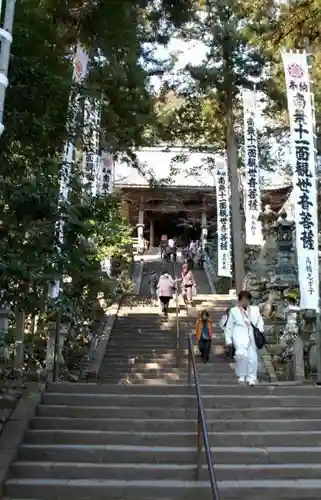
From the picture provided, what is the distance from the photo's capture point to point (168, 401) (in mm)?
7090

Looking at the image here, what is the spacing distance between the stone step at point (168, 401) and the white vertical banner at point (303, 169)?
229 cm

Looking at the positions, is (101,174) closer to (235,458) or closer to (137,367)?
(137,367)

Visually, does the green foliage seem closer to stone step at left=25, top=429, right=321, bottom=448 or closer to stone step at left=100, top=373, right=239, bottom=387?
stone step at left=25, top=429, right=321, bottom=448

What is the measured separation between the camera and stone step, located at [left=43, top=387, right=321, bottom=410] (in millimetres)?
7082

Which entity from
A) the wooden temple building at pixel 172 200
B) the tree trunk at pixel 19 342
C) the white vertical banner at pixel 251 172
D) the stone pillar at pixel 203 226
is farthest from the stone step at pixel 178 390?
the stone pillar at pixel 203 226

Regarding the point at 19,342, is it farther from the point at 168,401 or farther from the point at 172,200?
the point at 172,200

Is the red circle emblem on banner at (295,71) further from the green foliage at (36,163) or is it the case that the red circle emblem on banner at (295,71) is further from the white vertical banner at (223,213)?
the white vertical banner at (223,213)

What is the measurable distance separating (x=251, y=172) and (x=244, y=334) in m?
9.29

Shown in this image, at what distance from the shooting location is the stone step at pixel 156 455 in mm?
5867

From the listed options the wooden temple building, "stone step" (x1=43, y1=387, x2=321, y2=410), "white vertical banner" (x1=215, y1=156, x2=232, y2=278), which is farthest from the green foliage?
the wooden temple building

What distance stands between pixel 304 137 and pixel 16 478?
710cm

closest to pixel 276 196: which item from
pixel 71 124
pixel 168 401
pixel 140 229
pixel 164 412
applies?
pixel 140 229

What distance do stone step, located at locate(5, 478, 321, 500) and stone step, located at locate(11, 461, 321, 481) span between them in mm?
184

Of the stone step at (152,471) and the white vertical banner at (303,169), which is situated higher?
the white vertical banner at (303,169)
